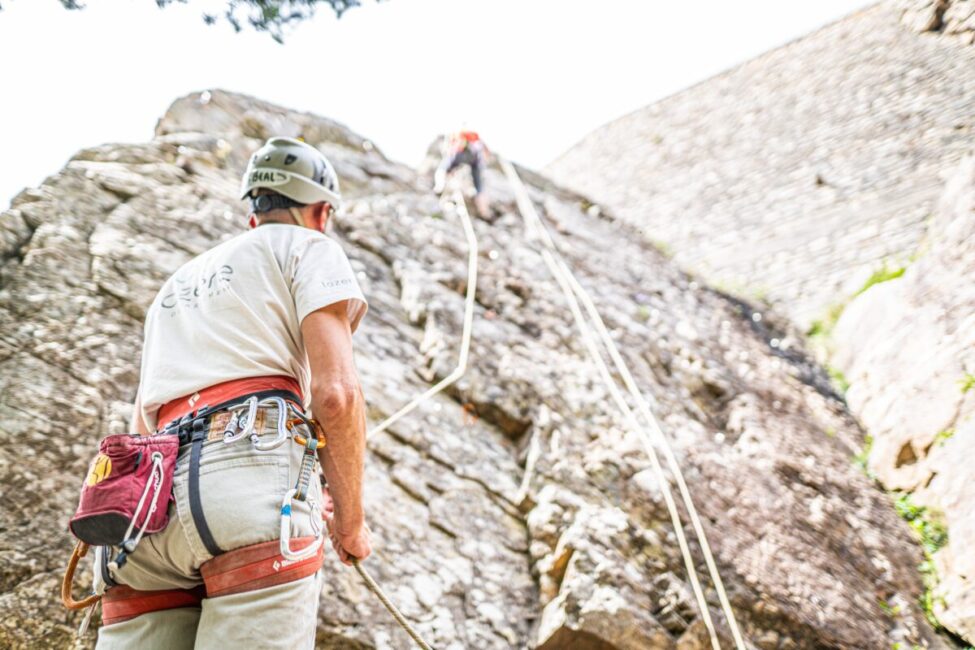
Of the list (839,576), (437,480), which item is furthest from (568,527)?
(839,576)

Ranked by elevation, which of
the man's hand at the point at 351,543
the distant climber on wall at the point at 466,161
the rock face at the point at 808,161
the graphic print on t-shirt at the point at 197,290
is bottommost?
the man's hand at the point at 351,543

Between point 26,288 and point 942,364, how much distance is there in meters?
4.90

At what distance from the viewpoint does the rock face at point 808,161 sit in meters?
6.73

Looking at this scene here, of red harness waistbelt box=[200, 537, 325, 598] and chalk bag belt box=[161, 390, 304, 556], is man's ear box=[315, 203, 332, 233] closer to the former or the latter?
chalk bag belt box=[161, 390, 304, 556]

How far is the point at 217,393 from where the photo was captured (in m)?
1.31

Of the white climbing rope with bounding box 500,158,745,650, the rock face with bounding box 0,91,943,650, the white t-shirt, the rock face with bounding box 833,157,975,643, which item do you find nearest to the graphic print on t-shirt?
the white t-shirt

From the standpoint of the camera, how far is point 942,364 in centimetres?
385

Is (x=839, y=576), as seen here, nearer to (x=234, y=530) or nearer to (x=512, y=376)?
(x=512, y=376)

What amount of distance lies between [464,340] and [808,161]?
21.4 ft

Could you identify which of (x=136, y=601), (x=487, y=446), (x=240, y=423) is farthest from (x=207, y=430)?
(x=487, y=446)

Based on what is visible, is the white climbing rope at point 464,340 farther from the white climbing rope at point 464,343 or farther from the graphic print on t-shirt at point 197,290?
the graphic print on t-shirt at point 197,290

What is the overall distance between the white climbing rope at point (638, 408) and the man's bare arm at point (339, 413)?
1.94m

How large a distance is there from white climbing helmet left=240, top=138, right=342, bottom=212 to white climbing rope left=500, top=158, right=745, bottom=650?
2305mm

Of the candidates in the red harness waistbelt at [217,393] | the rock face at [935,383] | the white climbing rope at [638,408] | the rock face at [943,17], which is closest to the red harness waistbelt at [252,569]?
the red harness waistbelt at [217,393]
